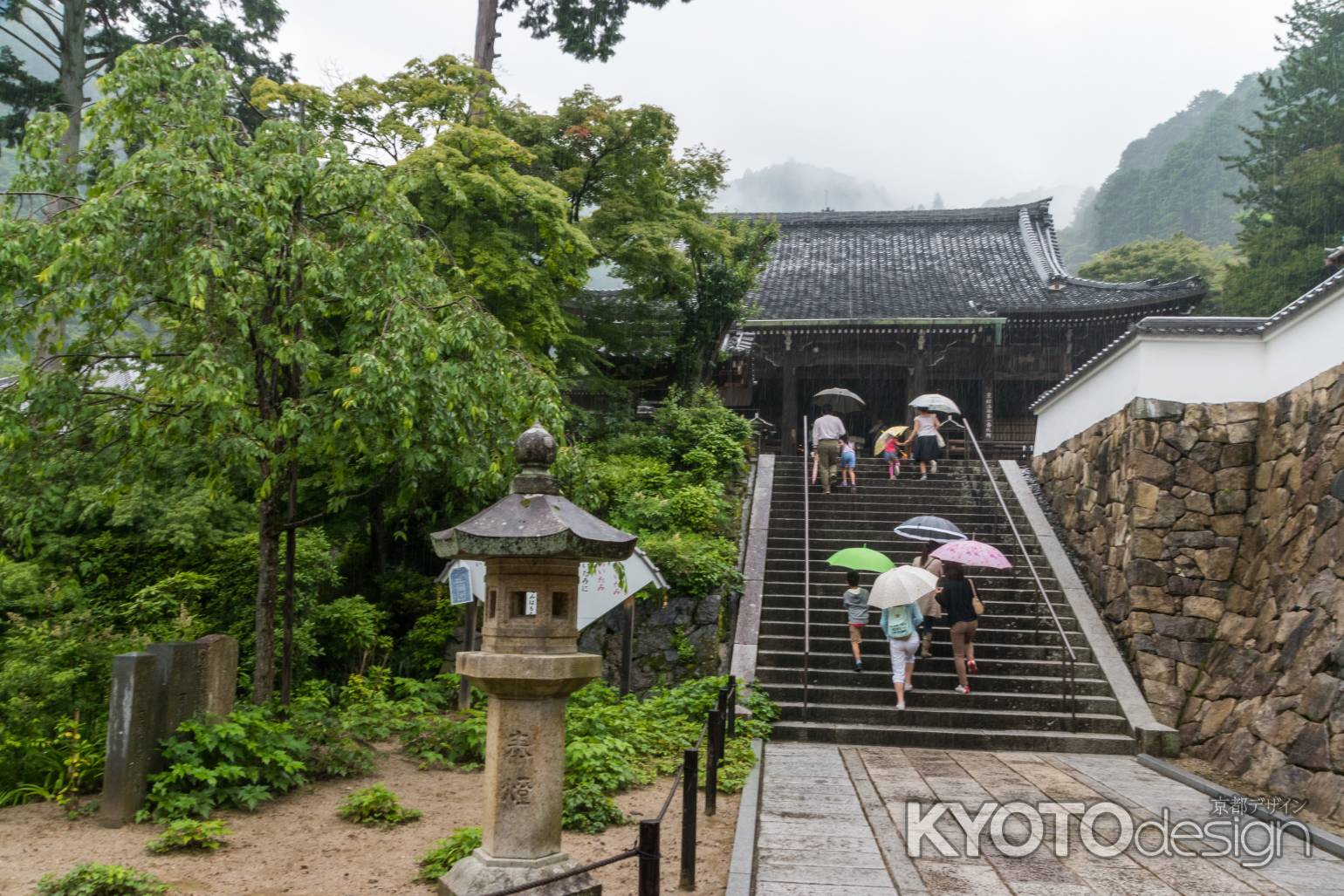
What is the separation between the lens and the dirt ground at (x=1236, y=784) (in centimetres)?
696

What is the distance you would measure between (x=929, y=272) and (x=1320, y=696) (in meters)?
19.1

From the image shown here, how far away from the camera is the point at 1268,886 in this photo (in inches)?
220

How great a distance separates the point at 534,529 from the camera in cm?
516

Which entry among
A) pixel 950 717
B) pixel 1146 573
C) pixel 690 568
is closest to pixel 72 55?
pixel 690 568

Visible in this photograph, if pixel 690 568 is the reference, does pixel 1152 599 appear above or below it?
below

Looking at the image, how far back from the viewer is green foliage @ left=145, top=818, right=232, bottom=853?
618 cm

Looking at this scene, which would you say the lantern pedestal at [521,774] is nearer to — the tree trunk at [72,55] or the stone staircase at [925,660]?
the stone staircase at [925,660]

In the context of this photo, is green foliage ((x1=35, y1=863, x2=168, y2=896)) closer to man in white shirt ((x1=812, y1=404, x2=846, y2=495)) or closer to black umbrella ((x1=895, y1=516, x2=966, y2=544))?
black umbrella ((x1=895, y1=516, x2=966, y2=544))

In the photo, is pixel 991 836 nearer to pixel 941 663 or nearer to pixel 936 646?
pixel 941 663

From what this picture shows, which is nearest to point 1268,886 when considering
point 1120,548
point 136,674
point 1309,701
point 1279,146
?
point 1309,701

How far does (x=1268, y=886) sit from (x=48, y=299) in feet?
29.2

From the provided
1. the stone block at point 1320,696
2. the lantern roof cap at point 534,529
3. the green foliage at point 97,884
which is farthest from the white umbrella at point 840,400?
the green foliage at point 97,884

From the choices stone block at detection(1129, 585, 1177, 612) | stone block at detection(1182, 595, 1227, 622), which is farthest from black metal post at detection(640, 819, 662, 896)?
stone block at detection(1182, 595, 1227, 622)

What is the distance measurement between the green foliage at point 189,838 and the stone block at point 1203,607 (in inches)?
384
